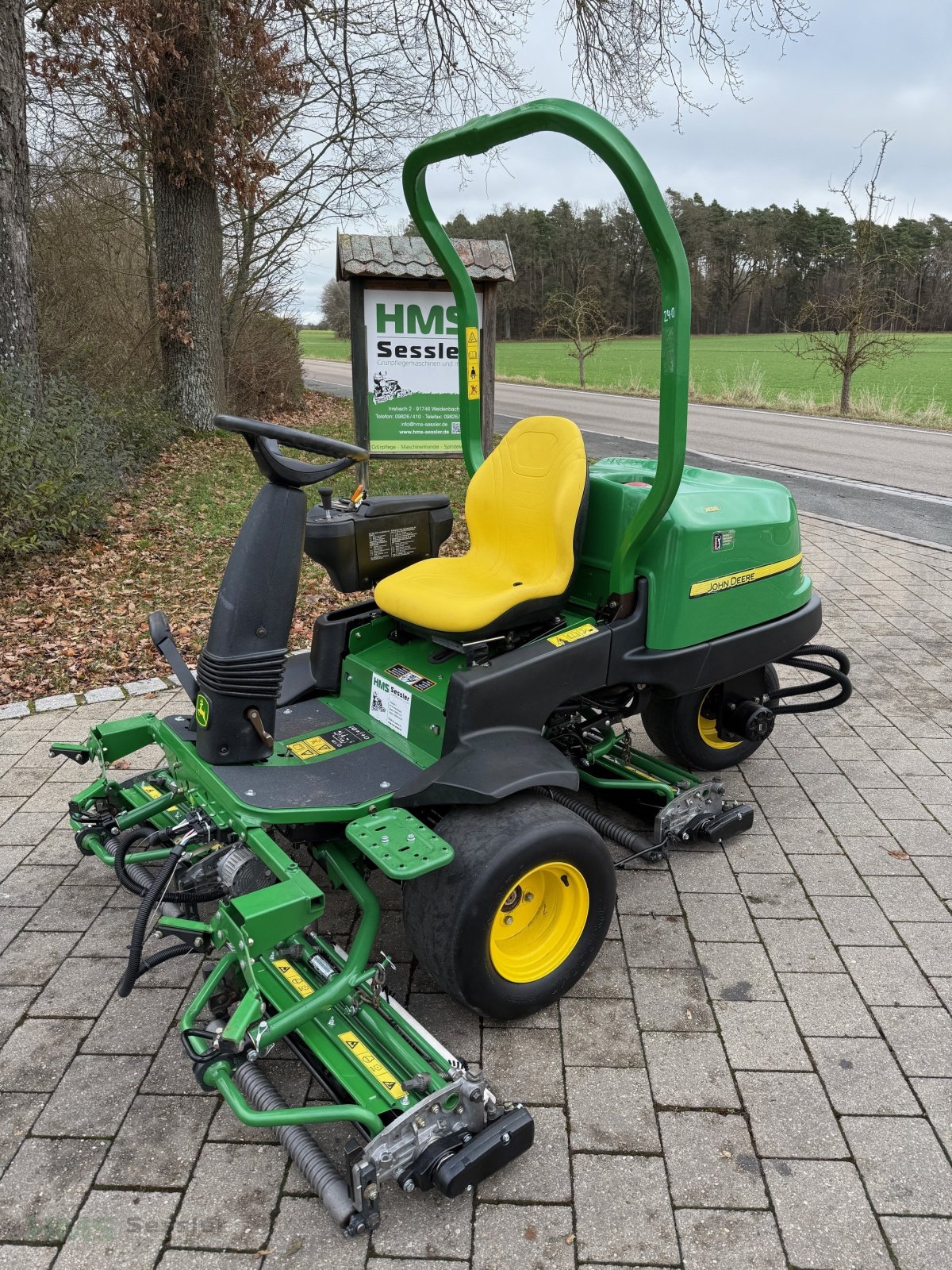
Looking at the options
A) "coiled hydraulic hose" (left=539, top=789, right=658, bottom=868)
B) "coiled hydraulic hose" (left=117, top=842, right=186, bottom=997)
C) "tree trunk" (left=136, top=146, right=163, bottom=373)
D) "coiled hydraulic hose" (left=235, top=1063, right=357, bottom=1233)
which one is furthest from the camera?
"tree trunk" (left=136, top=146, right=163, bottom=373)

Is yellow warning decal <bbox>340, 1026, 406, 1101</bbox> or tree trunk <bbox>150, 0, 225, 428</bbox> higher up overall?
tree trunk <bbox>150, 0, 225, 428</bbox>

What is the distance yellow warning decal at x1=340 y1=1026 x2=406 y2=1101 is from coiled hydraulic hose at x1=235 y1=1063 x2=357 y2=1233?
0.18 metres

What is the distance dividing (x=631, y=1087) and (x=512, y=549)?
5.41 ft

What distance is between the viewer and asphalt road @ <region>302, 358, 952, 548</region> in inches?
360

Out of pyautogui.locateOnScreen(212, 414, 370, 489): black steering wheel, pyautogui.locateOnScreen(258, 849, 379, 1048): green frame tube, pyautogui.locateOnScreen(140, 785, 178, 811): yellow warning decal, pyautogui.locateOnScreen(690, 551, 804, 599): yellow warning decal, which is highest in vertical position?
pyautogui.locateOnScreen(212, 414, 370, 489): black steering wheel

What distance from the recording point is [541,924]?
8.60 feet

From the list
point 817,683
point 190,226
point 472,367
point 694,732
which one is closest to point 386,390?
point 472,367

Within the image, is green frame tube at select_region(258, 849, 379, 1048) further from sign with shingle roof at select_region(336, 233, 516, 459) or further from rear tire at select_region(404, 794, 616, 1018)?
sign with shingle roof at select_region(336, 233, 516, 459)

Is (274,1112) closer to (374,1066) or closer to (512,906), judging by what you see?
(374,1066)

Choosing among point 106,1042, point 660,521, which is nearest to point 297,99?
point 660,521

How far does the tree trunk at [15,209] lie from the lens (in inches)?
255

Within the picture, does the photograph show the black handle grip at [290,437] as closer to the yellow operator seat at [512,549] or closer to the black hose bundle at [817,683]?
the yellow operator seat at [512,549]

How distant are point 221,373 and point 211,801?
926 centimetres

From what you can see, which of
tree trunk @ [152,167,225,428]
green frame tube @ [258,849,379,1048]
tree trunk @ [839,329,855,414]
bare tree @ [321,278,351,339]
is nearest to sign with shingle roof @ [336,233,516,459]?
tree trunk @ [152,167,225,428]
